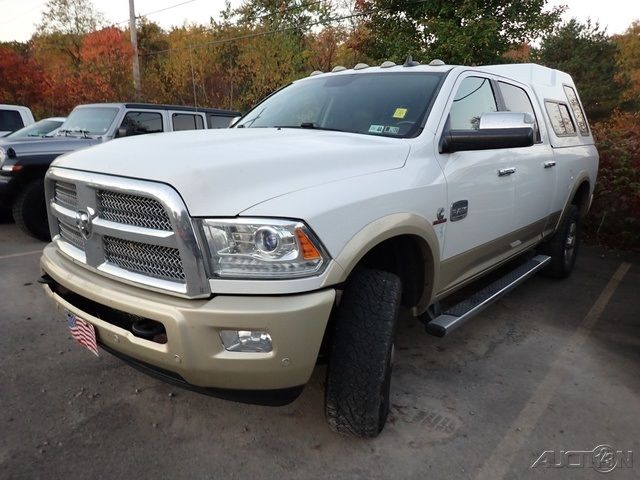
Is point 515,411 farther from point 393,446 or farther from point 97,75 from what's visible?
point 97,75

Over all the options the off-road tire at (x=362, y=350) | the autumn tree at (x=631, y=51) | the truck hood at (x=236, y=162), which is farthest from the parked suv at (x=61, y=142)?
the autumn tree at (x=631, y=51)

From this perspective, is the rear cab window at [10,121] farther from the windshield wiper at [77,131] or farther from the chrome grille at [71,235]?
the chrome grille at [71,235]

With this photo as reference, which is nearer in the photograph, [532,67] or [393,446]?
[393,446]

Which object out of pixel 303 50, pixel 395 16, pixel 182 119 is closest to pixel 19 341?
pixel 182 119

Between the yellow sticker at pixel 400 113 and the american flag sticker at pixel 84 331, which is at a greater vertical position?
the yellow sticker at pixel 400 113

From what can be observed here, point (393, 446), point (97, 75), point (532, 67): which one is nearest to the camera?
point (393, 446)

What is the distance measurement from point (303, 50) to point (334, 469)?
1126 inches

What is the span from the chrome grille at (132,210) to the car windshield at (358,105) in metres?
1.41

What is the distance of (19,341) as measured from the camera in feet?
11.3

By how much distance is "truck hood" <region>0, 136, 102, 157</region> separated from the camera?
5.91 meters

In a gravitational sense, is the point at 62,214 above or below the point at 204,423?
above

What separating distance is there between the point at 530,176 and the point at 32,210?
553 cm

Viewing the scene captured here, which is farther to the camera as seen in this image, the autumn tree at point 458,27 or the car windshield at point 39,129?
the autumn tree at point 458,27

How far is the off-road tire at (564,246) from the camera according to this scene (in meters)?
4.92
